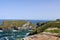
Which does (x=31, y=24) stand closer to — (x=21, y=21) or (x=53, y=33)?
(x=21, y=21)

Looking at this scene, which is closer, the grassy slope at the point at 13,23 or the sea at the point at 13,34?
the grassy slope at the point at 13,23

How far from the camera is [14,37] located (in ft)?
36.9

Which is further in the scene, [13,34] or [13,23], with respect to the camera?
[13,34]

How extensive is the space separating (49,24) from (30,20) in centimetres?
189

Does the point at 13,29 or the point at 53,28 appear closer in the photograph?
the point at 53,28

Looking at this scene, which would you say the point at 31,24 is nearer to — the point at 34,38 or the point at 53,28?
the point at 53,28

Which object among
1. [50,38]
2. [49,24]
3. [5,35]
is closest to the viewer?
[50,38]

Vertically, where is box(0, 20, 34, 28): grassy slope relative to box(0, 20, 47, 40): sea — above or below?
above

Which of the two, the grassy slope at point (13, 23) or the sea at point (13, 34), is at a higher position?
the grassy slope at point (13, 23)

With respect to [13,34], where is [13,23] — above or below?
above

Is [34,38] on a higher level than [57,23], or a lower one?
lower

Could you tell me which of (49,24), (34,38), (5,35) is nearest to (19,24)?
(5,35)

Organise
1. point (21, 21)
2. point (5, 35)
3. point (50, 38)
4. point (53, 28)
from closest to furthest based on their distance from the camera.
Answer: point (50, 38)
point (53, 28)
point (21, 21)
point (5, 35)

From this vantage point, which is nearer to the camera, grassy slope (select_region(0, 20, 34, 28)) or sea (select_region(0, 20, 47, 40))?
grassy slope (select_region(0, 20, 34, 28))
